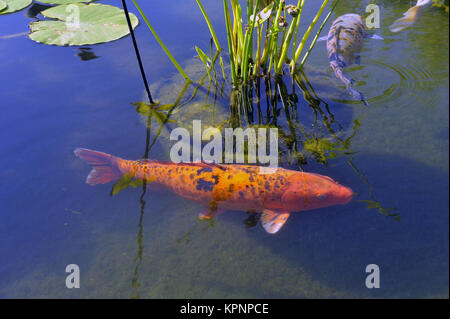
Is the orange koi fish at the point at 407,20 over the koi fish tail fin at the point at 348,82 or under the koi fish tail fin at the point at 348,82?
over

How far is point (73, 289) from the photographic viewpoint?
2262mm

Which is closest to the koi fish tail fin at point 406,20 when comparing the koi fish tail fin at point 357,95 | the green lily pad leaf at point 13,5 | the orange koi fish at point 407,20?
the orange koi fish at point 407,20

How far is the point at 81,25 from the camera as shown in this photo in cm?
472

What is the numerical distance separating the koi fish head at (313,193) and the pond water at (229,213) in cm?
7

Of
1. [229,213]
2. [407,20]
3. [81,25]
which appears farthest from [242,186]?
[81,25]

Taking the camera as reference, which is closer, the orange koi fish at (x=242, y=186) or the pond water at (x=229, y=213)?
the pond water at (x=229, y=213)

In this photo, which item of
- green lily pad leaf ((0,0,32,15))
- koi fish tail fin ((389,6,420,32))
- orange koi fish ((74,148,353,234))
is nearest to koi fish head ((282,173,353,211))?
orange koi fish ((74,148,353,234))

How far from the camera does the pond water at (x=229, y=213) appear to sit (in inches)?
82.4

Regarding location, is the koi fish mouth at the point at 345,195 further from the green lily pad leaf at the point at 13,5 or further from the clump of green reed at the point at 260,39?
the green lily pad leaf at the point at 13,5

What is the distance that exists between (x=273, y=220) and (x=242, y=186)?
0.34 metres

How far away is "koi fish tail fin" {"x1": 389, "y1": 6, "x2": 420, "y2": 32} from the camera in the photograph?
3.63m

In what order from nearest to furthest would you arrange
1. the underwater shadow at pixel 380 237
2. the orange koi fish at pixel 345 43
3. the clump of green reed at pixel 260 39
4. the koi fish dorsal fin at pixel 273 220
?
the underwater shadow at pixel 380 237 → the koi fish dorsal fin at pixel 273 220 → the clump of green reed at pixel 260 39 → the orange koi fish at pixel 345 43
